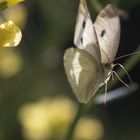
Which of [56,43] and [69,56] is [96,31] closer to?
[69,56]

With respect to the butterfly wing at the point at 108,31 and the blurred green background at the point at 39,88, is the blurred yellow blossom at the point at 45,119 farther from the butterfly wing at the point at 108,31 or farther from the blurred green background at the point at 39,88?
the butterfly wing at the point at 108,31

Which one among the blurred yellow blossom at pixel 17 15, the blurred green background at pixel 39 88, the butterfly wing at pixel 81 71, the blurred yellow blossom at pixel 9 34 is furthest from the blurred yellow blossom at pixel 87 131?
the blurred yellow blossom at pixel 9 34

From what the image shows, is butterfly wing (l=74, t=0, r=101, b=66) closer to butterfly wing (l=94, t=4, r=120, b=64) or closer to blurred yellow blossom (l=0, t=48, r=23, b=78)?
butterfly wing (l=94, t=4, r=120, b=64)

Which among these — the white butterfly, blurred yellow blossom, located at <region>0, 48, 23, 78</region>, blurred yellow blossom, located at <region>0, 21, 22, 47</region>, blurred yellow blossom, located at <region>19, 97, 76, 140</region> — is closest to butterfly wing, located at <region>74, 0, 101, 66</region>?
the white butterfly

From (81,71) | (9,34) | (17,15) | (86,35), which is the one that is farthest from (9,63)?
(9,34)

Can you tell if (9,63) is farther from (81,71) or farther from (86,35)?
(86,35)

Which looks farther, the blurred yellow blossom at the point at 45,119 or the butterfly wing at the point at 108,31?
the blurred yellow blossom at the point at 45,119
